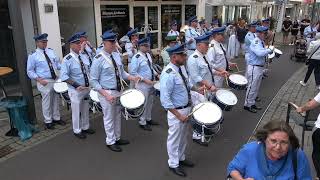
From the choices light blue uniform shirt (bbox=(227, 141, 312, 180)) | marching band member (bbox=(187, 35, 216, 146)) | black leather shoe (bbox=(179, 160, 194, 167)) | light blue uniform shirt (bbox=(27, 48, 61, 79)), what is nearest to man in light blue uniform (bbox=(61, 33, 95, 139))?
light blue uniform shirt (bbox=(27, 48, 61, 79))

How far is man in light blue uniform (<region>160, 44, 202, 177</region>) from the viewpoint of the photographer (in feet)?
15.6

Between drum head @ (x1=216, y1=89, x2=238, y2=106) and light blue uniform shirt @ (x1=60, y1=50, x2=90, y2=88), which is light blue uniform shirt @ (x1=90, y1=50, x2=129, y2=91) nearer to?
light blue uniform shirt @ (x1=60, y1=50, x2=90, y2=88)

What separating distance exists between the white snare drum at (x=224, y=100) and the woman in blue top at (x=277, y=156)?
2.95 meters

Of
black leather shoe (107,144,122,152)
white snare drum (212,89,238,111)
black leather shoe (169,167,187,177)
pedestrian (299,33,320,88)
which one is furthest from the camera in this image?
pedestrian (299,33,320,88)

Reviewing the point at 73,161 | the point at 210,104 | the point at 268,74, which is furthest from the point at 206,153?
the point at 268,74

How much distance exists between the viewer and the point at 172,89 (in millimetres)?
4812

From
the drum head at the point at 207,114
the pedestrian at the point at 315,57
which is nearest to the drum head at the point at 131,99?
the drum head at the point at 207,114

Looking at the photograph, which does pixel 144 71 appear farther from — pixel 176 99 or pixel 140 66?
pixel 176 99

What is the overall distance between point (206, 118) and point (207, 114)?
0.10m

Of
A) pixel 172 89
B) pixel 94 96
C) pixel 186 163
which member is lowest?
pixel 186 163

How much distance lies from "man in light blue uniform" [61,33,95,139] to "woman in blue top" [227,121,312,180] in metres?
4.06

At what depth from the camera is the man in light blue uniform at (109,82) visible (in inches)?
221

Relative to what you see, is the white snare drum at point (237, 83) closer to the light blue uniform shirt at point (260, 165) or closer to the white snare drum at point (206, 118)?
the white snare drum at point (206, 118)

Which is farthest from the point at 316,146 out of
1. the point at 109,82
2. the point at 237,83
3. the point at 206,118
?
the point at 109,82
